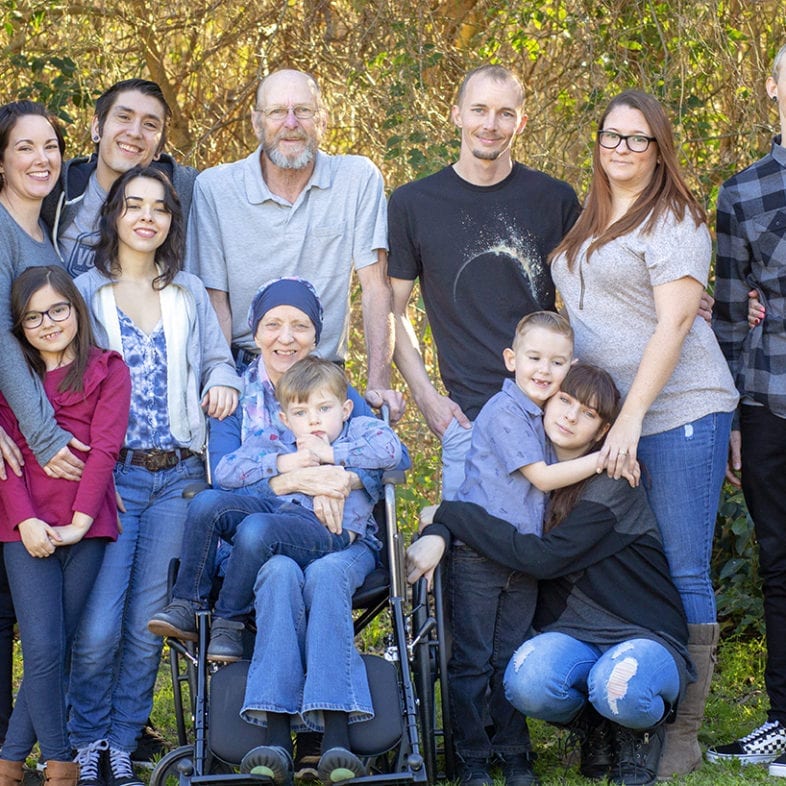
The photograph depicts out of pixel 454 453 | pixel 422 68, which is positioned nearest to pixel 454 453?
pixel 454 453

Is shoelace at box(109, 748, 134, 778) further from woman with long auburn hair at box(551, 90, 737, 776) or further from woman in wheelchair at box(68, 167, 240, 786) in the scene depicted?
woman with long auburn hair at box(551, 90, 737, 776)

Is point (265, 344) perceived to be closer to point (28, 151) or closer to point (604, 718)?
point (28, 151)

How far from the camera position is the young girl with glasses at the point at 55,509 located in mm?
3795

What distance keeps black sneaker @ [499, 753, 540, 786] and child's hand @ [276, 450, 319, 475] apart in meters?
1.08

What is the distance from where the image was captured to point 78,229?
171 inches

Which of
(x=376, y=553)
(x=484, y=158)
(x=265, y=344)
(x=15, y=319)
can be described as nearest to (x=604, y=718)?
(x=376, y=553)

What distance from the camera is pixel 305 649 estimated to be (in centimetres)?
356

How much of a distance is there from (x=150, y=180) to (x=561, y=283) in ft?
4.54

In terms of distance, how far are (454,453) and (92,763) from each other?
1.52m

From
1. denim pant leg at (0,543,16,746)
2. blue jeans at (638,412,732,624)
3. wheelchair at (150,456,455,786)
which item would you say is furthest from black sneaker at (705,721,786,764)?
denim pant leg at (0,543,16,746)

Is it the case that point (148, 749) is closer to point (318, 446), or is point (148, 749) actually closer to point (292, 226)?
point (318, 446)

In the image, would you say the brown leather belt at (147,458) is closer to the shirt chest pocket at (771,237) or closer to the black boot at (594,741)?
the black boot at (594,741)

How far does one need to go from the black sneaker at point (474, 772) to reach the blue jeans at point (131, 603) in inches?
40.8

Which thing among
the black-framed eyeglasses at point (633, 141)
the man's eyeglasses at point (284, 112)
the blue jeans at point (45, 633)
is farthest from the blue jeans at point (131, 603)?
the black-framed eyeglasses at point (633, 141)
